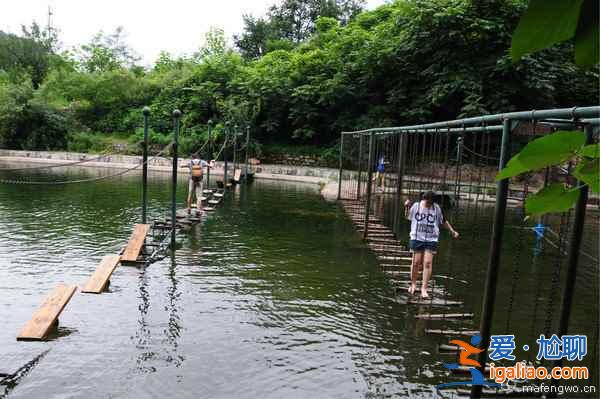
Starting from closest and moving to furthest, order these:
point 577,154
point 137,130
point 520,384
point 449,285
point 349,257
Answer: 1. point 577,154
2. point 520,384
3. point 449,285
4. point 349,257
5. point 137,130

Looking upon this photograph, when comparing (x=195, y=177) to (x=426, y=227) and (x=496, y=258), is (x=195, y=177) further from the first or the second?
(x=496, y=258)

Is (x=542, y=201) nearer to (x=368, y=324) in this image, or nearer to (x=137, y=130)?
(x=368, y=324)

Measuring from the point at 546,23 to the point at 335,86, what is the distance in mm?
31800

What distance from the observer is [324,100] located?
32656 mm

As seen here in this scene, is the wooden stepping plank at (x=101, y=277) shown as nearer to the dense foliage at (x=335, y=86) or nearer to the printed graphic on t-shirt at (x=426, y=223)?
the printed graphic on t-shirt at (x=426, y=223)

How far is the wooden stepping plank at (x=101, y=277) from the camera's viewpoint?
7898 mm

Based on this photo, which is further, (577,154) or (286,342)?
(286,342)

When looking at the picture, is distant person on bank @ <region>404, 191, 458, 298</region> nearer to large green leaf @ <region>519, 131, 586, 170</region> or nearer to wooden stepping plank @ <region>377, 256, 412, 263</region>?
wooden stepping plank @ <region>377, 256, 412, 263</region>

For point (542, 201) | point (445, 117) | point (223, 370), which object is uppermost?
point (445, 117)

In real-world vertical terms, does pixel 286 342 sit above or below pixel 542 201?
below

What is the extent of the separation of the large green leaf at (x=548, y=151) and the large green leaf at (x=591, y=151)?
0.03m

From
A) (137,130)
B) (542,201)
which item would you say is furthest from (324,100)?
(542,201)

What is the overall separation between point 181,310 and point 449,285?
16.9 feet

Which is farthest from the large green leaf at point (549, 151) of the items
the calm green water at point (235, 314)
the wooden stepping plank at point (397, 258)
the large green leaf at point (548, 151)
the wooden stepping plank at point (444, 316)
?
the wooden stepping plank at point (397, 258)
